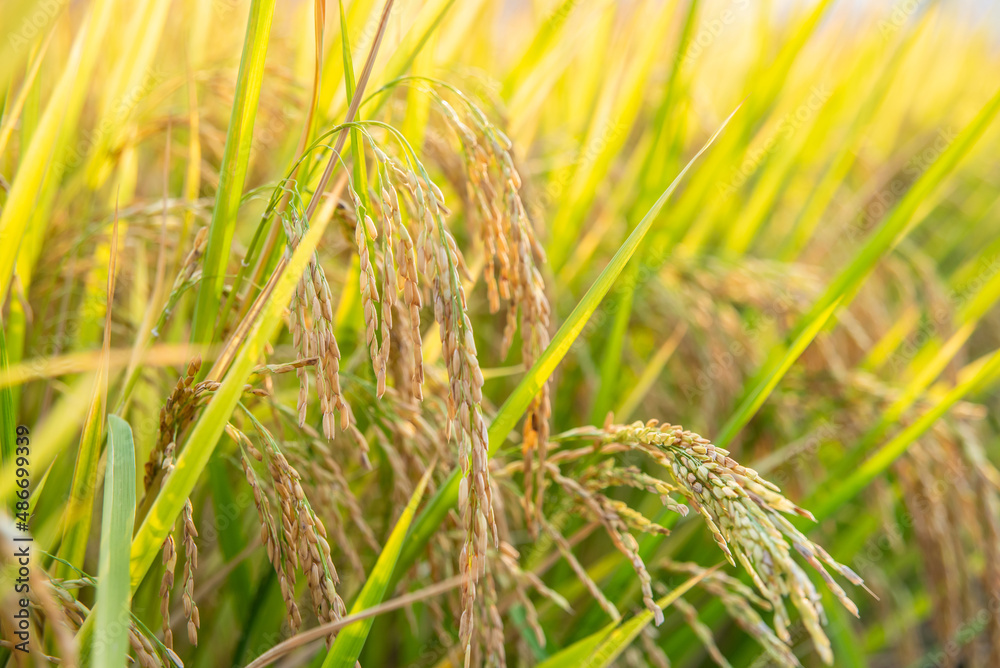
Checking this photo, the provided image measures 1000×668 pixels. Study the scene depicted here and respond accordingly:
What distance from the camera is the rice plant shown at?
0.66 m

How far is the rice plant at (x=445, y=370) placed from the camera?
66cm

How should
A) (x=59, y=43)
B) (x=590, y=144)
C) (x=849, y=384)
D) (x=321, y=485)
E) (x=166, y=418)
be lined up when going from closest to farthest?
(x=166, y=418) → (x=321, y=485) → (x=849, y=384) → (x=590, y=144) → (x=59, y=43)

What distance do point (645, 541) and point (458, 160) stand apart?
2.22 ft

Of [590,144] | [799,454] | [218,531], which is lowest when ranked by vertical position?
[218,531]

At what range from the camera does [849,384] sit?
1.36 metres

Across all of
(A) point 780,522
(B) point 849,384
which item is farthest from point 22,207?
(B) point 849,384

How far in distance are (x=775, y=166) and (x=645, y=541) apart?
1.04 m

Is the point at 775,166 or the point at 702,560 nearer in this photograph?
the point at 702,560

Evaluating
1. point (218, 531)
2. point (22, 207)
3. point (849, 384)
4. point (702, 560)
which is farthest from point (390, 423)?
point (849, 384)

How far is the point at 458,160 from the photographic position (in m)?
1.10

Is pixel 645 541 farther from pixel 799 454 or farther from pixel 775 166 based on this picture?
pixel 775 166

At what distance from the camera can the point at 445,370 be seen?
3.31 feet

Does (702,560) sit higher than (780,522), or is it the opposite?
(780,522)

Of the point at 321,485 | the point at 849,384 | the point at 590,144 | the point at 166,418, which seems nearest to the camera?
the point at 166,418
